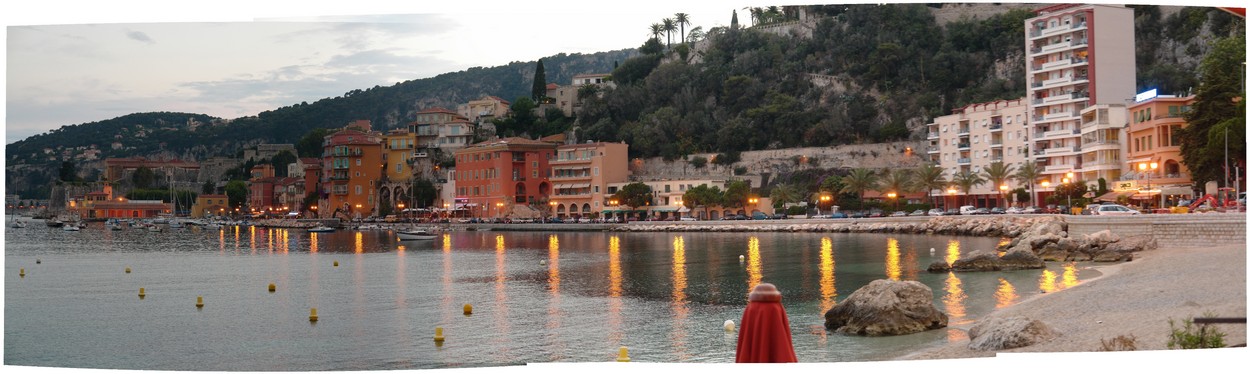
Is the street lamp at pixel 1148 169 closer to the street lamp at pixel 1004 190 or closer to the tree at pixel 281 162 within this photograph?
the street lamp at pixel 1004 190

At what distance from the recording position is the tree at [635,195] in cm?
8638

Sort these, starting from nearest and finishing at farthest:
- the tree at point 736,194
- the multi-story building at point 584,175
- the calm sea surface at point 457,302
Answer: the calm sea surface at point 457,302 < the tree at point 736,194 < the multi-story building at point 584,175

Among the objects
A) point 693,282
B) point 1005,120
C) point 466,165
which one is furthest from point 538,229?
point 693,282

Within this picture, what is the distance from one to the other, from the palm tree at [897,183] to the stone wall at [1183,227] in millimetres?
35794

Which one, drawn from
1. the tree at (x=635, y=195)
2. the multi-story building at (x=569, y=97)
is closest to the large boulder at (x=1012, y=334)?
the tree at (x=635, y=195)

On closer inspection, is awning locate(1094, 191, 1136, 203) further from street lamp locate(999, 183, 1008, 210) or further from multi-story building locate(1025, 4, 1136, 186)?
street lamp locate(999, 183, 1008, 210)

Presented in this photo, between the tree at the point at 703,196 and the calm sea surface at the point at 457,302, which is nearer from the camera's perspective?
the calm sea surface at the point at 457,302

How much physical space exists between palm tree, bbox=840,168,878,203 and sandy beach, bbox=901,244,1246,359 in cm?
4568

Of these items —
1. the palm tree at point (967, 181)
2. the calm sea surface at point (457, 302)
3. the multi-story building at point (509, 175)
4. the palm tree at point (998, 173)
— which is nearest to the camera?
the calm sea surface at point (457, 302)

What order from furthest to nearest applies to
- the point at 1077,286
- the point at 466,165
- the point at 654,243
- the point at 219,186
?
the point at 219,186 → the point at 466,165 → the point at 654,243 → the point at 1077,286

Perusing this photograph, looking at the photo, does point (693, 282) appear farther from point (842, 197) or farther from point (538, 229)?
point (538, 229)

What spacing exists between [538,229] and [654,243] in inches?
992

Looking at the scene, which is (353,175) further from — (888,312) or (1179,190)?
(888,312)

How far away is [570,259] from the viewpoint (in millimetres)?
47125
